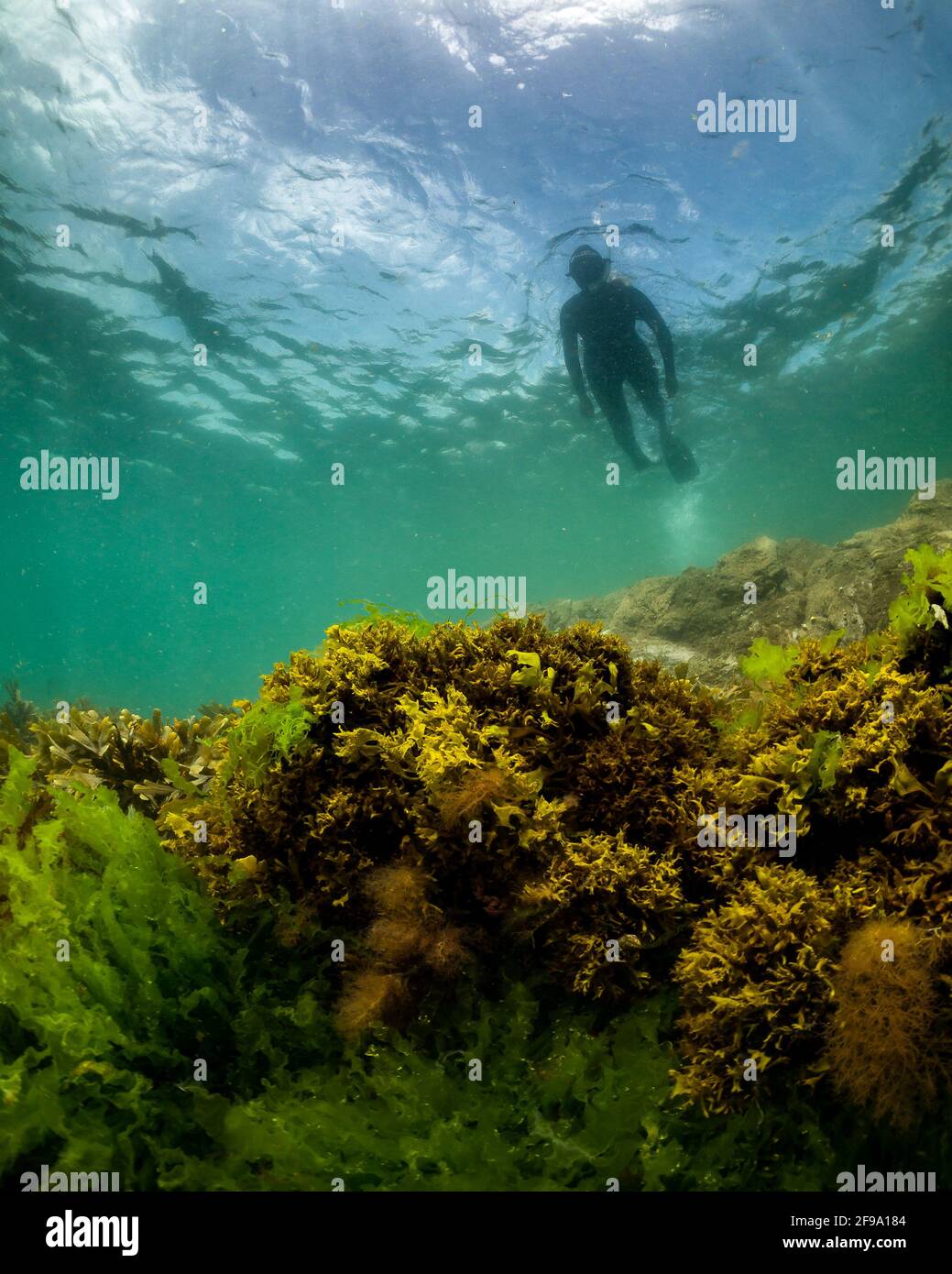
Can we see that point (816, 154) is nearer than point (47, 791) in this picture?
No

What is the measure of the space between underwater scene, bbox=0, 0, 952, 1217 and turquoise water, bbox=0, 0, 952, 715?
0.13 m

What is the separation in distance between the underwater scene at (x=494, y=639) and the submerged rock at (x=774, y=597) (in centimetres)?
8

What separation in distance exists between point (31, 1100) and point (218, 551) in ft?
231

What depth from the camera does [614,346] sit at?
1767 centimetres

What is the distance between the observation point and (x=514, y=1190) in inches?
92.7

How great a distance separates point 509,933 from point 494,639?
1548mm

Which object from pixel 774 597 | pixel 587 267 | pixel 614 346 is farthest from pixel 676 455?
pixel 774 597

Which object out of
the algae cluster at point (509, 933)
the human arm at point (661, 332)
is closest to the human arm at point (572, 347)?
the human arm at point (661, 332)

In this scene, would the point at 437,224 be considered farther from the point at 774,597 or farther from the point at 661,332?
the point at 774,597

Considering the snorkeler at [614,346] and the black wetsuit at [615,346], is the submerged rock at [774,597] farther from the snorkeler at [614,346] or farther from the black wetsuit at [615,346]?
the black wetsuit at [615,346]

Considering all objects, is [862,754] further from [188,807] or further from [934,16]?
[934,16]

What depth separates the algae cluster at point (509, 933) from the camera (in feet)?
7.90

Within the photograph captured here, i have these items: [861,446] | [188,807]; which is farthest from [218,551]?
[188,807]

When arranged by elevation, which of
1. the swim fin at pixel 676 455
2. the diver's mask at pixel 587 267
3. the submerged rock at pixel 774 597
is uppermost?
the diver's mask at pixel 587 267
